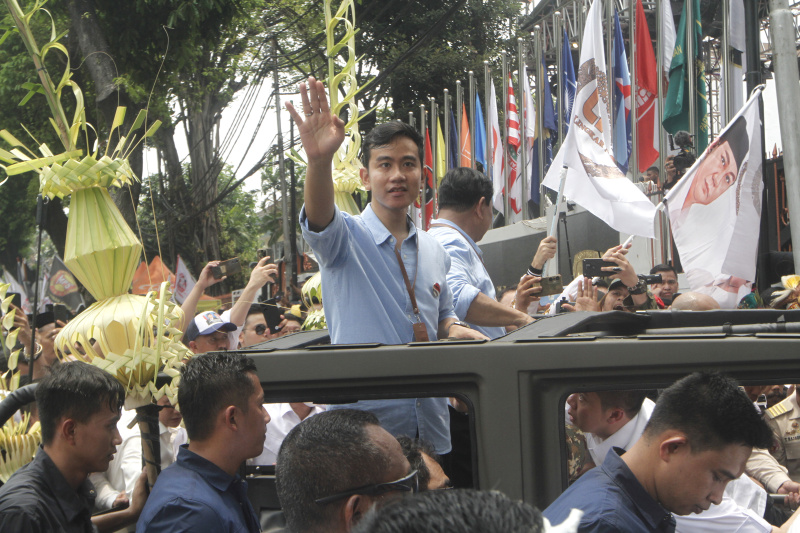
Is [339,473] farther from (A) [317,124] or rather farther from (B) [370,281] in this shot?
(A) [317,124]

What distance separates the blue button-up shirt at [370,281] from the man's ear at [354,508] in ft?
2.85

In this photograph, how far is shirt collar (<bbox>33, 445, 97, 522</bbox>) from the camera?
2529 millimetres

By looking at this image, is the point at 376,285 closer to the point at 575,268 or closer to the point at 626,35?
the point at 575,268

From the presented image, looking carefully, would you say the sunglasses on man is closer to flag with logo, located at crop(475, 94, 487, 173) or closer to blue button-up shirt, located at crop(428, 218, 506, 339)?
blue button-up shirt, located at crop(428, 218, 506, 339)

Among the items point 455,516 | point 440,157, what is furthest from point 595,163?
point 440,157

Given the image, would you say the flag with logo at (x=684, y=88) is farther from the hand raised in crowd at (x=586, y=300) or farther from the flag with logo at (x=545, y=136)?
the hand raised in crowd at (x=586, y=300)

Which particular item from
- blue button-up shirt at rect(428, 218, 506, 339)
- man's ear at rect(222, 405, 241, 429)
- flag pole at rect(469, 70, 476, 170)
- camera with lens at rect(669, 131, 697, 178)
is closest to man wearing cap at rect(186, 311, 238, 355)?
blue button-up shirt at rect(428, 218, 506, 339)

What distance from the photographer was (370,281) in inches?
108

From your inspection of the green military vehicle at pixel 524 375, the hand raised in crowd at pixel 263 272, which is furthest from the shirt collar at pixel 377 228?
the hand raised in crowd at pixel 263 272

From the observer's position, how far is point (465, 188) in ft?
13.0

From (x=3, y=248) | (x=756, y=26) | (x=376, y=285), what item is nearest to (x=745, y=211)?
(x=756, y=26)

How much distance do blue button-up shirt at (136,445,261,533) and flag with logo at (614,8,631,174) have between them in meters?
10.6

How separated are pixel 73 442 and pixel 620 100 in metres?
11.3

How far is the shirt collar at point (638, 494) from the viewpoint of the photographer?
1.97 metres
